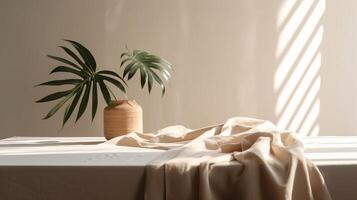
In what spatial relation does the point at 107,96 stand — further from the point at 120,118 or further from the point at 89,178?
the point at 89,178

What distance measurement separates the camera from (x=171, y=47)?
8.63ft

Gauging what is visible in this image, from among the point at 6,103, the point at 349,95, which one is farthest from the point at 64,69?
the point at 349,95

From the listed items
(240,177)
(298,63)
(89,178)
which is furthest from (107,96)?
(298,63)

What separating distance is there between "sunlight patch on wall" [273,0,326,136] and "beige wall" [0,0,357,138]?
2 cm

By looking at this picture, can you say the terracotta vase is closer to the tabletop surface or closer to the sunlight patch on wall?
the tabletop surface

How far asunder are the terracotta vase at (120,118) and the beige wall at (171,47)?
61cm

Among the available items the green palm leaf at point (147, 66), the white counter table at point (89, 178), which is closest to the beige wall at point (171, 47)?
the green palm leaf at point (147, 66)

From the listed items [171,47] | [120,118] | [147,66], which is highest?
[171,47]

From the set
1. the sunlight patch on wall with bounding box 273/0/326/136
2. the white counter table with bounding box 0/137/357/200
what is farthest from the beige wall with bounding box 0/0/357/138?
the white counter table with bounding box 0/137/357/200

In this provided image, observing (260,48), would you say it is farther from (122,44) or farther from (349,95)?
(122,44)

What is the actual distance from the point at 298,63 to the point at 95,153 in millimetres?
1495

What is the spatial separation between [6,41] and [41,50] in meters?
0.21

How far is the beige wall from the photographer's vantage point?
262cm

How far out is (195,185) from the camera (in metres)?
1.30
